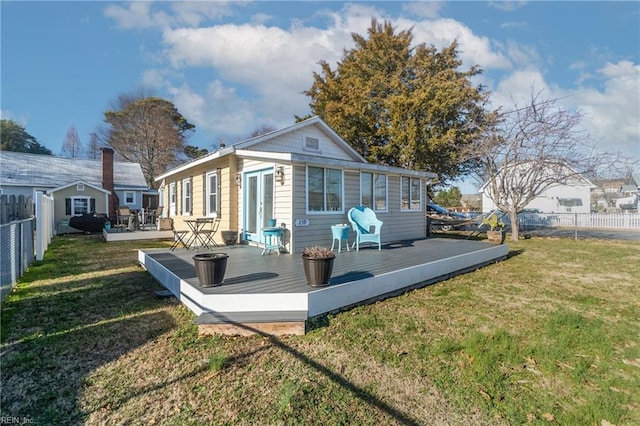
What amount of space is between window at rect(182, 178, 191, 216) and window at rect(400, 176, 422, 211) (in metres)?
7.82

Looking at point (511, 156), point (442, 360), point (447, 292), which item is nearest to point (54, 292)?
point (442, 360)

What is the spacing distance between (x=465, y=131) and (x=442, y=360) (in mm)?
15696

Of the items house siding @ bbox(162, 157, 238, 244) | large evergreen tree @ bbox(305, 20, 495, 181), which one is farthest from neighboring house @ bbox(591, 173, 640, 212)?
house siding @ bbox(162, 157, 238, 244)

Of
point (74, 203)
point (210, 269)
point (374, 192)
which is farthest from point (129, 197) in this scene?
point (210, 269)

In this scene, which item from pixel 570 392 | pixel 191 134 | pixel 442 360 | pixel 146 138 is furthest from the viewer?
pixel 191 134

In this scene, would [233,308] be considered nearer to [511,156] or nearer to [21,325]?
[21,325]

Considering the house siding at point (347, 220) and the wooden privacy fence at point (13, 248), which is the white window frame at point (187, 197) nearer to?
the wooden privacy fence at point (13, 248)

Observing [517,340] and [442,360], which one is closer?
[442,360]

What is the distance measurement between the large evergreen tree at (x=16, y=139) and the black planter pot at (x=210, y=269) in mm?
39327

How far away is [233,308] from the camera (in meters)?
3.76

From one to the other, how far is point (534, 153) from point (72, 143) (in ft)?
146

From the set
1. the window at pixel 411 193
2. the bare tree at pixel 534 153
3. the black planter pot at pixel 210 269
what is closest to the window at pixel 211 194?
the black planter pot at pixel 210 269

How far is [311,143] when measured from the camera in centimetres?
1266

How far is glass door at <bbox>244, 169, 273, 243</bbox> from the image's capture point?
8.01 meters
